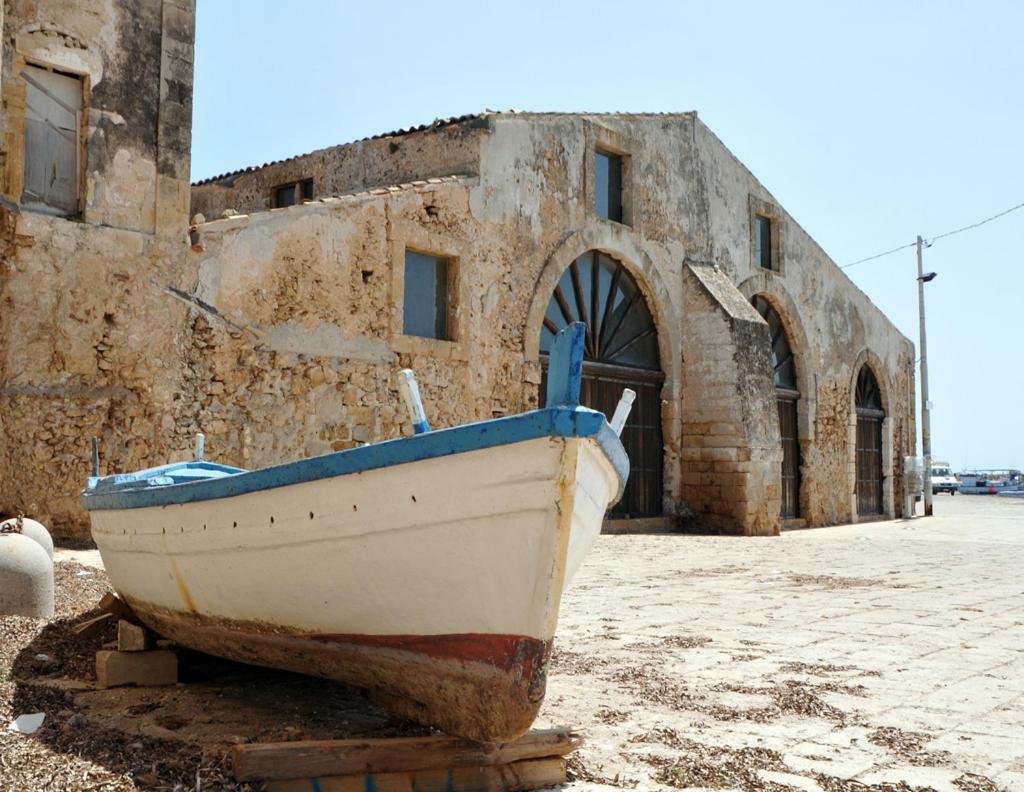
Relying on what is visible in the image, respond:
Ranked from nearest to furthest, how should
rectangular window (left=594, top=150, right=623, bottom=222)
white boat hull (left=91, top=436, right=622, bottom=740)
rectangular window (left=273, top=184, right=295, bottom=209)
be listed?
white boat hull (left=91, top=436, right=622, bottom=740), rectangular window (left=594, top=150, right=623, bottom=222), rectangular window (left=273, top=184, right=295, bottom=209)

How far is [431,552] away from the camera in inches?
130

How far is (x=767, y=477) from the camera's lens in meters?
14.9

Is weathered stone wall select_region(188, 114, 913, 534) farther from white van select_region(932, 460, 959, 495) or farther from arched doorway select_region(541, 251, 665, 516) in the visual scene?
white van select_region(932, 460, 959, 495)

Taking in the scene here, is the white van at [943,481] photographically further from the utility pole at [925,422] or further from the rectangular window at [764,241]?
the rectangular window at [764,241]

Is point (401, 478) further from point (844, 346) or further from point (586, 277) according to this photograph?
point (844, 346)

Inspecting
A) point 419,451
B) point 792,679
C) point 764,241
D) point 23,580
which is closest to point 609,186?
point 764,241

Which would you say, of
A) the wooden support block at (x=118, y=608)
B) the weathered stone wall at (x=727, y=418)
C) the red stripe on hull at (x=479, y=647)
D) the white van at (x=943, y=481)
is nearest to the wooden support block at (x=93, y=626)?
the wooden support block at (x=118, y=608)

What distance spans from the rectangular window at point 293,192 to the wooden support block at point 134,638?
34.7 feet

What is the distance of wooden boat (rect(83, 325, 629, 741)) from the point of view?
3102 mm

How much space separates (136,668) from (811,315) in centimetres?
1614

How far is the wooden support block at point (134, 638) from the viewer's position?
4627 mm

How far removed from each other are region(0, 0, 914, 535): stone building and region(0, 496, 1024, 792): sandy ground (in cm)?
218

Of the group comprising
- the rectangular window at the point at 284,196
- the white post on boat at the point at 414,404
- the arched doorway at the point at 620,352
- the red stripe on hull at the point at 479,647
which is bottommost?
the red stripe on hull at the point at 479,647

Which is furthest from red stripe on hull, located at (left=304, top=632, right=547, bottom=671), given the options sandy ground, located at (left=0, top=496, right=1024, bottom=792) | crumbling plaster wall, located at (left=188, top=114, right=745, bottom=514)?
crumbling plaster wall, located at (left=188, top=114, right=745, bottom=514)
